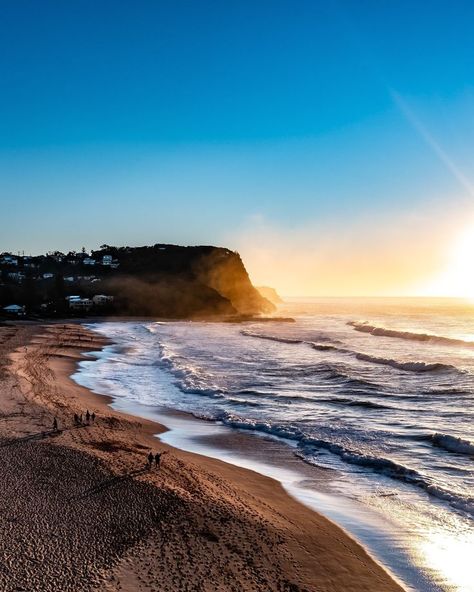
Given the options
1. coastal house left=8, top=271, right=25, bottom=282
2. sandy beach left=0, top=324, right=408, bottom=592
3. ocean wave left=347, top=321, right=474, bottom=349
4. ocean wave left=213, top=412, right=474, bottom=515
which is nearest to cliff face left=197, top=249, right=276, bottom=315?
coastal house left=8, top=271, right=25, bottom=282

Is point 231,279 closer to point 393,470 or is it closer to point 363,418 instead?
point 363,418

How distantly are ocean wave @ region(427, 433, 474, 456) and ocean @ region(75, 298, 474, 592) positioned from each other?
0.11 ft

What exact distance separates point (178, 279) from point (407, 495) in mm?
132096

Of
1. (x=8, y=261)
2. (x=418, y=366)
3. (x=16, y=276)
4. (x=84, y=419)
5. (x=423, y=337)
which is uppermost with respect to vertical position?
(x=8, y=261)

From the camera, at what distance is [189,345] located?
51.2 metres

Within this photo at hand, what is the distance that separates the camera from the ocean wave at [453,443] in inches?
619

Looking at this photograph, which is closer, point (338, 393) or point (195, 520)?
point (195, 520)

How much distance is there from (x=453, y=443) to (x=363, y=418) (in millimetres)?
4416

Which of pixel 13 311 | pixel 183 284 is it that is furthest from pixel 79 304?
pixel 183 284

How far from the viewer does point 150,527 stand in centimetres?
921

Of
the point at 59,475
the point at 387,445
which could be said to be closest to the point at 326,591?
the point at 59,475

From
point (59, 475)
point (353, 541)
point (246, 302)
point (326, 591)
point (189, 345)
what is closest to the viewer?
point (326, 591)

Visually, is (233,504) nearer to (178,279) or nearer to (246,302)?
(178,279)

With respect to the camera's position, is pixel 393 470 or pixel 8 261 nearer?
pixel 393 470
